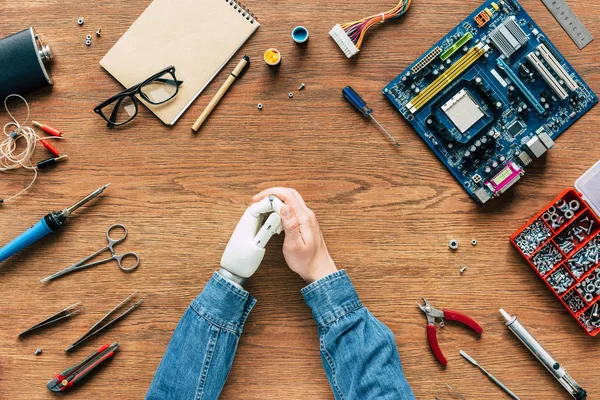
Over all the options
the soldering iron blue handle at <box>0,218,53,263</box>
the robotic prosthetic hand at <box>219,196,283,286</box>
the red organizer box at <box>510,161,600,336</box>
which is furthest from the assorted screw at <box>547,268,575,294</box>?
the soldering iron blue handle at <box>0,218,53,263</box>

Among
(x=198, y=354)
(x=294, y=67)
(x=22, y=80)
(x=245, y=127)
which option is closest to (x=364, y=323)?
(x=198, y=354)

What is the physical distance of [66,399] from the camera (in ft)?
3.74

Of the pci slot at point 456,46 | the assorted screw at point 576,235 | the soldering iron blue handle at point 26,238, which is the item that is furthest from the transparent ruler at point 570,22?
the soldering iron blue handle at point 26,238

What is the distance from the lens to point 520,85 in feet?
3.82

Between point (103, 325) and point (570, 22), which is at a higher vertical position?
point (570, 22)

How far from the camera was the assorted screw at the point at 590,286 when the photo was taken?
3.78ft

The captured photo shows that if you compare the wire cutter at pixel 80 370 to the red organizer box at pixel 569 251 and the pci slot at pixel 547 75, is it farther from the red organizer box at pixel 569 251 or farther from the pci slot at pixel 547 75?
the pci slot at pixel 547 75

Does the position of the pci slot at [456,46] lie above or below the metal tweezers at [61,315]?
above

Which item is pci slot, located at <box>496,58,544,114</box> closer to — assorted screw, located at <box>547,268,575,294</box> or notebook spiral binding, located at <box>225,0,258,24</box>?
assorted screw, located at <box>547,268,575,294</box>

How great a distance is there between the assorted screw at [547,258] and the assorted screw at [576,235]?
0.07ft

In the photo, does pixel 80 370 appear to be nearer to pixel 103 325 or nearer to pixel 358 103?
pixel 103 325

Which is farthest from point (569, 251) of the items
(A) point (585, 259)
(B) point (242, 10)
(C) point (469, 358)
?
(B) point (242, 10)

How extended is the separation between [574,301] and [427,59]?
763mm

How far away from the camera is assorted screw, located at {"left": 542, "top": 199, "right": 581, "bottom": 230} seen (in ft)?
3.76
